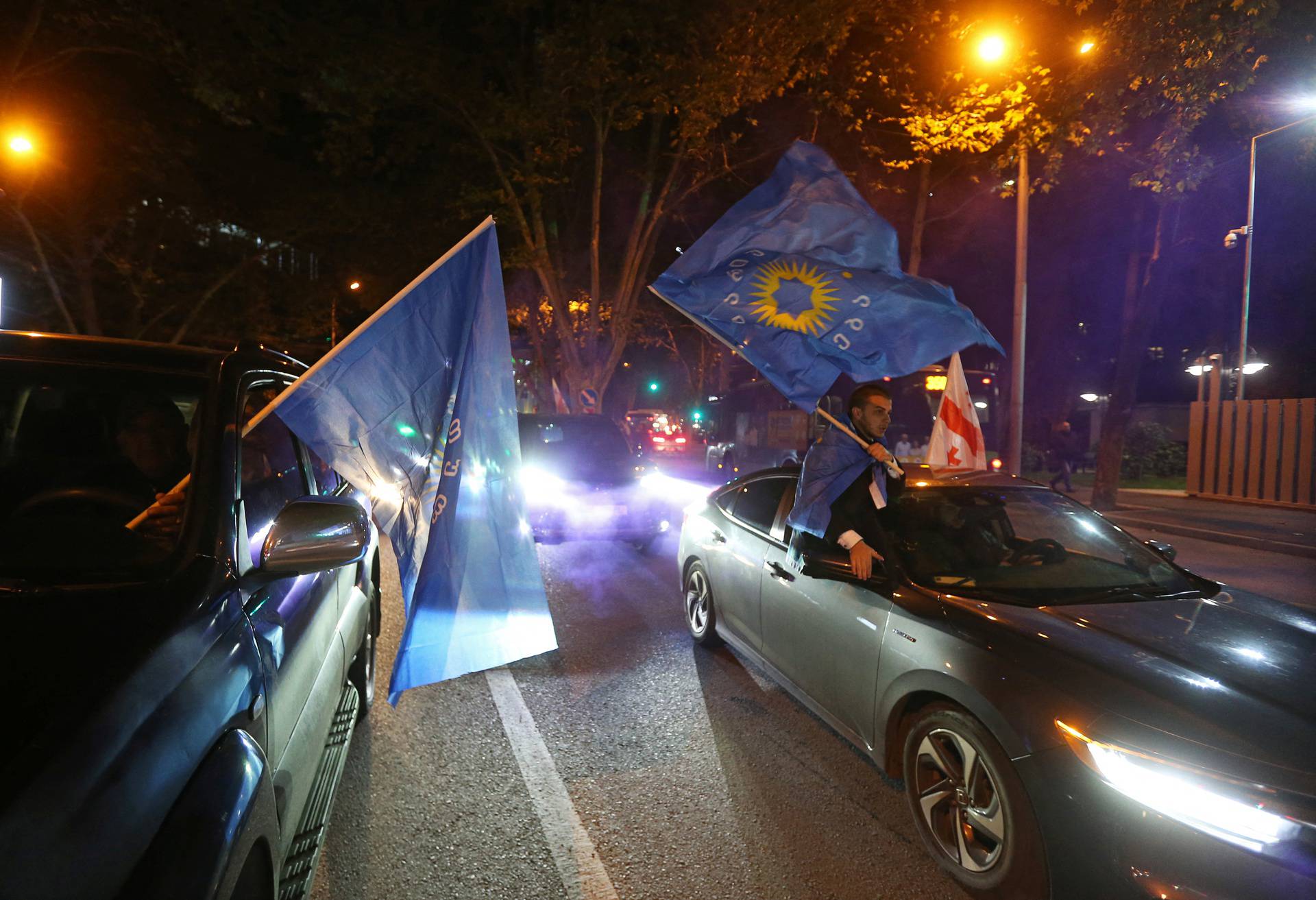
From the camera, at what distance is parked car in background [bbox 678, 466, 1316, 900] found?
2.17 meters

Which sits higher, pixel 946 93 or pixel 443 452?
pixel 946 93

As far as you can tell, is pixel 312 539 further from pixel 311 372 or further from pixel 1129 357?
pixel 1129 357

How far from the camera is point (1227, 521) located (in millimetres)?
13555

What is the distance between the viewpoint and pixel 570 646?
5883mm

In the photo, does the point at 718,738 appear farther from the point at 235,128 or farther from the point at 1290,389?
the point at 1290,389

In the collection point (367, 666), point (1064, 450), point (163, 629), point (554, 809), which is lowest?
point (554, 809)

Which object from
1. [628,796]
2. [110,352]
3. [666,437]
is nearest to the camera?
[110,352]

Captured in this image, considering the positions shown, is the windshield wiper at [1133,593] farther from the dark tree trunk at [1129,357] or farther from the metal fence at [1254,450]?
the metal fence at [1254,450]

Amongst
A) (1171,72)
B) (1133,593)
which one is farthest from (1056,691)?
(1171,72)

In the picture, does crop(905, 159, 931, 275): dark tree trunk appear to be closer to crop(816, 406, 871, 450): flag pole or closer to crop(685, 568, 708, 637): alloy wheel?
crop(685, 568, 708, 637): alloy wheel

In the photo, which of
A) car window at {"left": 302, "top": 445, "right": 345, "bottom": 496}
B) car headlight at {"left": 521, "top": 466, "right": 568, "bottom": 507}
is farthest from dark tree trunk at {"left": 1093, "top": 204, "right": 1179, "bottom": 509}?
car window at {"left": 302, "top": 445, "right": 345, "bottom": 496}

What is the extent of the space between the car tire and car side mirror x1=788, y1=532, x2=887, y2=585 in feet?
2.14

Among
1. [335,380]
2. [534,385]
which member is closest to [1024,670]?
[335,380]

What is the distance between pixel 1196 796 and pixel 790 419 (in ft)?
59.5
